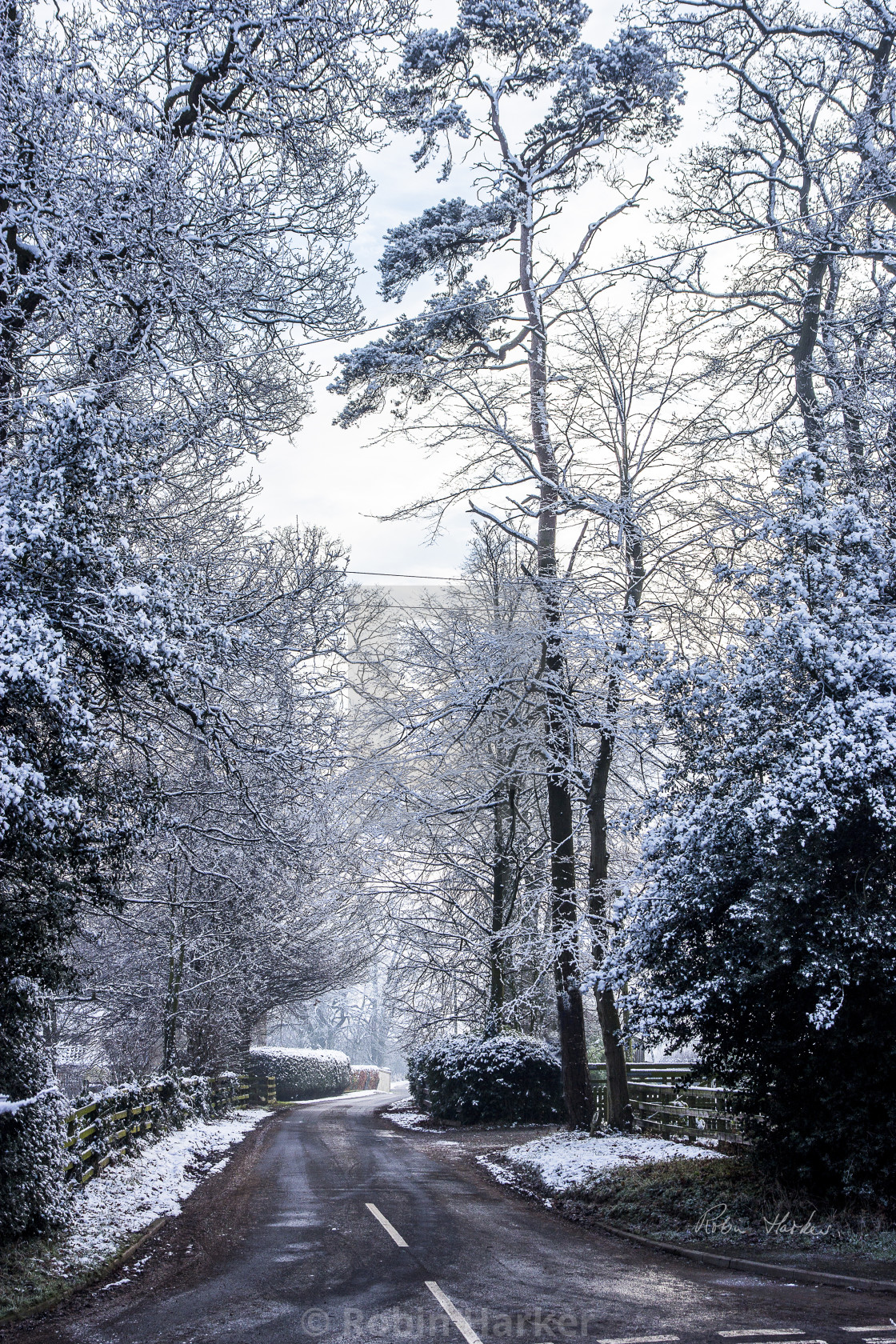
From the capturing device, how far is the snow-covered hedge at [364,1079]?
176 feet

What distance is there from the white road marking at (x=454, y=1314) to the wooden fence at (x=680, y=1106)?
13.8 feet

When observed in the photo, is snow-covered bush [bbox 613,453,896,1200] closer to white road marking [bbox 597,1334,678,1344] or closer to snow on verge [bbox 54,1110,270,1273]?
white road marking [bbox 597,1334,678,1344]

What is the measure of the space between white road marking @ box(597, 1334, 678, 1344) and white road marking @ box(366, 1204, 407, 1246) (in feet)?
11.6

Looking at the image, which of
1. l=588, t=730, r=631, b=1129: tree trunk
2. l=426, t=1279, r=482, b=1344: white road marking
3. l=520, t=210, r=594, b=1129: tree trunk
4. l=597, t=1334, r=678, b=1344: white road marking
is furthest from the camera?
l=520, t=210, r=594, b=1129: tree trunk

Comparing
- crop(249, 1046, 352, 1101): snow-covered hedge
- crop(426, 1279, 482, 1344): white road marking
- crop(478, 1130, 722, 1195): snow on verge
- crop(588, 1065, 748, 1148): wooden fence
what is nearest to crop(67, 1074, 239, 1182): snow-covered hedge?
crop(426, 1279, 482, 1344): white road marking

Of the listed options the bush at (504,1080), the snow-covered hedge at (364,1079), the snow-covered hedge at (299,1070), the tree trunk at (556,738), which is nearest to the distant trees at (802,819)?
the tree trunk at (556,738)

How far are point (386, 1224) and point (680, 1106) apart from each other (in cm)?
555

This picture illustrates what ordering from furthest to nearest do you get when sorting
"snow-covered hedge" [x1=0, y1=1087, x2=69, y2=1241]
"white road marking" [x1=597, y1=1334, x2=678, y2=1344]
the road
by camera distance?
1. "snow-covered hedge" [x1=0, y1=1087, x2=69, y2=1241]
2. the road
3. "white road marking" [x1=597, y1=1334, x2=678, y2=1344]

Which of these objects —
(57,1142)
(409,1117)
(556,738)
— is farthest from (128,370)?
(409,1117)

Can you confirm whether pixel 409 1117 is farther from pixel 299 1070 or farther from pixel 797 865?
pixel 797 865

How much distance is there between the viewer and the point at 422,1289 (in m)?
7.25

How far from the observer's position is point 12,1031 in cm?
868

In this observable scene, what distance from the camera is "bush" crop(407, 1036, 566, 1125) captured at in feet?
69.2

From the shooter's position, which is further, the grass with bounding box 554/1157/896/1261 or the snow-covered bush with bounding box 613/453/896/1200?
the snow-covered bush with bounding box 613/453/896/1200
